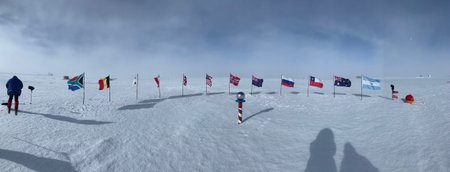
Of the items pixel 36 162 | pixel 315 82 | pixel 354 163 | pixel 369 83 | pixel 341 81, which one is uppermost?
pixel 341 81

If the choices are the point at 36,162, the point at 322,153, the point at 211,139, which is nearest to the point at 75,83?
the point at 36,162

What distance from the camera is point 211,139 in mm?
11227

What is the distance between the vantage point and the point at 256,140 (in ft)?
38.6

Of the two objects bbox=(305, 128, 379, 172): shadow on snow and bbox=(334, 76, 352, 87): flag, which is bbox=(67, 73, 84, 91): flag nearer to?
bbox=(305, 128, 379, 172): shadow on snow

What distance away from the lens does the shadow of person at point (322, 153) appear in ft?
30.4

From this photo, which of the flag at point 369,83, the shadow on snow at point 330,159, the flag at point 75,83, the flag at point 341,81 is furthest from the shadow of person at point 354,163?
the flag at point 75,83

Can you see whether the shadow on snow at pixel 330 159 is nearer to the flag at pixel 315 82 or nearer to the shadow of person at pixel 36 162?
the shadow of person at pixel 36 162

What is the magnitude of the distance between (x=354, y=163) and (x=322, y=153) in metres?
1.41

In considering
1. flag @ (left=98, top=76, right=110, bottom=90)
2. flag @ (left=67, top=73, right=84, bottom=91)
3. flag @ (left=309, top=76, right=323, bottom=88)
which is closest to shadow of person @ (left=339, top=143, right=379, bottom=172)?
flag @ (left=309, top=76, right=323, bottom=88)

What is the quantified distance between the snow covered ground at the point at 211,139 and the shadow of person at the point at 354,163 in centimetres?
4

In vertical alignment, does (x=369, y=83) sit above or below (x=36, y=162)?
above

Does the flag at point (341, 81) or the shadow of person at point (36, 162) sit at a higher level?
the flag at point (341, 81)

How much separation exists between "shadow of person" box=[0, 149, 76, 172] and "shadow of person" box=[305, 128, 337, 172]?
30.1 feet

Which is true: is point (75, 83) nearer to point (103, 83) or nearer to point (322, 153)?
point (103, 83)
